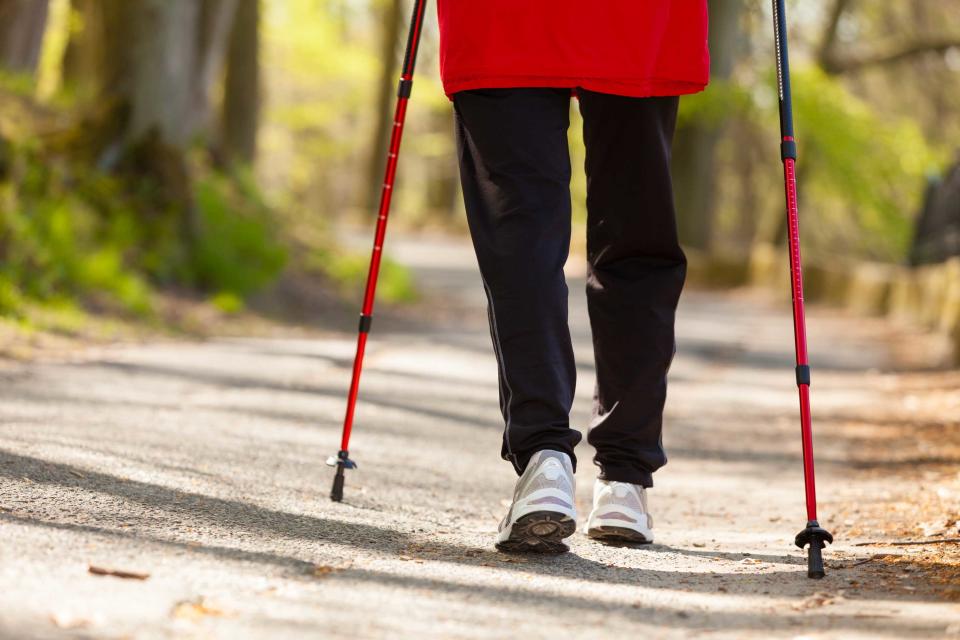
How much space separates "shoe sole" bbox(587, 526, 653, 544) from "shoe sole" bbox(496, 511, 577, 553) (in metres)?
0.24

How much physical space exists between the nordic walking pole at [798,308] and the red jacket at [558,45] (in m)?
0.39

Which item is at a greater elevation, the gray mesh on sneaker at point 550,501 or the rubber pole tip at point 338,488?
the gray mesh on sneaker at point 550,501

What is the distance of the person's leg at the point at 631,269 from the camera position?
3039 mm

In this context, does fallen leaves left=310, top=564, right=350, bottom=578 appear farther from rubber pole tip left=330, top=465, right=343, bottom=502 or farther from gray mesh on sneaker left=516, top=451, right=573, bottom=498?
rubber pole tip left=330, top=465, right=343, bottom=502

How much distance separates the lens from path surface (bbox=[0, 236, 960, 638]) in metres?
2.14

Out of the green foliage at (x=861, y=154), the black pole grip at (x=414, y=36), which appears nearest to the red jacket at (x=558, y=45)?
the black pole grip at (x=414, y=36)

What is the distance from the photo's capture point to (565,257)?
298cm

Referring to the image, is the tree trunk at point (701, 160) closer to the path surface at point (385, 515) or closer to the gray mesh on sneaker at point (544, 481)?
the path surface at point (385, 515)

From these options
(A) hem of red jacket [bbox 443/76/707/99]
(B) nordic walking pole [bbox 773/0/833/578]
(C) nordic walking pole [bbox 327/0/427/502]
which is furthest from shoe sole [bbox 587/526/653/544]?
(A) hem of red jacket [bbox 443/76/707/99]

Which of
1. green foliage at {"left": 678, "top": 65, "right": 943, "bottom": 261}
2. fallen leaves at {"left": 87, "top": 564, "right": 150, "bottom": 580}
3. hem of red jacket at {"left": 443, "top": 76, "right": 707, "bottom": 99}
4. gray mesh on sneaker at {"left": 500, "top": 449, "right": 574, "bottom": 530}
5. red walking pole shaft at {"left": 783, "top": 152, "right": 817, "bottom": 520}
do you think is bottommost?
fallen leaves at {"left": 87, "top": 564, "right": 150, "bottom": 580}

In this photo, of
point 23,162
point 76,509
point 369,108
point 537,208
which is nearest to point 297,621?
point 76,509

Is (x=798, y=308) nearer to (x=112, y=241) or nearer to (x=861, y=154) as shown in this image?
(x=112, y=241)

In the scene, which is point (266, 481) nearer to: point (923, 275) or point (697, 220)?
point (923, 275)

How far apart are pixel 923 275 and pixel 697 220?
7872 mm
